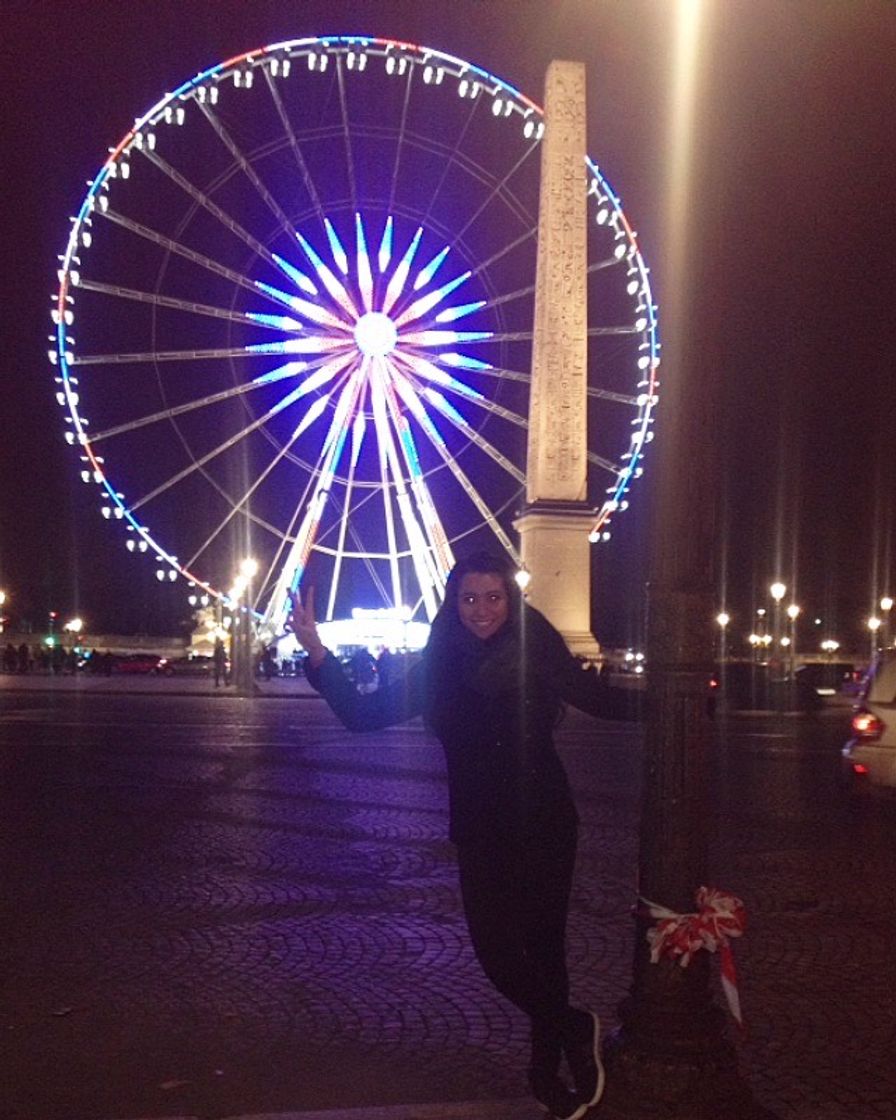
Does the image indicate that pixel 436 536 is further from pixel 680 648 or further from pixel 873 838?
pixel 680 648

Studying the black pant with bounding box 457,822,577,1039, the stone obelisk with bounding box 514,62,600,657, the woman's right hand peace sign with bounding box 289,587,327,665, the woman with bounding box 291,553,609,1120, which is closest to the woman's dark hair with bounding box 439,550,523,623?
the woman with bounding box 291,553,609,1120

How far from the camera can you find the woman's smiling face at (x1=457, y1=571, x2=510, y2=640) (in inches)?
156

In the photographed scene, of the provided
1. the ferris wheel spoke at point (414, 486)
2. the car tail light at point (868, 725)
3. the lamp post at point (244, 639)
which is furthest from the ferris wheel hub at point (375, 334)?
the car tail light at point (868, 725)

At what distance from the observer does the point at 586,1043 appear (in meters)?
3.92

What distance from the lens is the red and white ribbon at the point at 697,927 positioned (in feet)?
12.0

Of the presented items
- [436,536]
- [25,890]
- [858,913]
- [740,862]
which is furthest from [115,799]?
[436,536]

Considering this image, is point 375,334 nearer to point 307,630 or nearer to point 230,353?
point 230,353

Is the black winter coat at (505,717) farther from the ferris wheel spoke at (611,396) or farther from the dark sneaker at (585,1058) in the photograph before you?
the ferris wheel spoke at (611,396)

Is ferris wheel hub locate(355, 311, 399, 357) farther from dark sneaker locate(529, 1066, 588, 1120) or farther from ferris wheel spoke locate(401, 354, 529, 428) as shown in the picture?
dark sneaker locate(529, 1066, 588, 1120)

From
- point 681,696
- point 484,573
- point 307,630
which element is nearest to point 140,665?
point 307,630

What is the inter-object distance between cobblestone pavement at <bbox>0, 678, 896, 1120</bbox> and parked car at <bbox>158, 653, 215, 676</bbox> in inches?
1690

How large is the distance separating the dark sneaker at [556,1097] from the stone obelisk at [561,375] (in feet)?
86.4

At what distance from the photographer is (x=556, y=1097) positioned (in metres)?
3.86

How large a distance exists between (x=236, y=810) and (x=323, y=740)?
7482 mm
